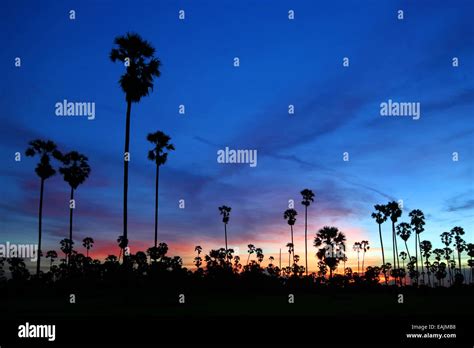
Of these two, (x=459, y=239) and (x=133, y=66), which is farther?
(x=459, y=239)

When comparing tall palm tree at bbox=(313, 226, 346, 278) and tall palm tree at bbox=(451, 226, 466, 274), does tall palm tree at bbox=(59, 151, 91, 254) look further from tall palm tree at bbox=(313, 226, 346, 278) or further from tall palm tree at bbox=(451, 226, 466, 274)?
tall palm tree at bbox=(451, 226, 466, 274)

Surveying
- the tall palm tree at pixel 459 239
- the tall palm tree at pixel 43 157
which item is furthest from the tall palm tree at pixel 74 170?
the tall palm tree at pixel 459 239

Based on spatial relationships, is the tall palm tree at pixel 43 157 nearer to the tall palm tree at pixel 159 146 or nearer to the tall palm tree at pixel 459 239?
the tall palm tree at pixel 159 146

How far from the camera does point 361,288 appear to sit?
109625mm

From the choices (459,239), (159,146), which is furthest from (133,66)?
(459,239)

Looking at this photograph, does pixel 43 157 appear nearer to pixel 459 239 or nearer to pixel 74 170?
pixel 74 170

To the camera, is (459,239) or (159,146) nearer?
(159,146)

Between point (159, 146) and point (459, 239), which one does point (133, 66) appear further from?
point (459, 239)

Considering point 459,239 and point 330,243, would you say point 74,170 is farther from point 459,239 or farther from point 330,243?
point 459,239

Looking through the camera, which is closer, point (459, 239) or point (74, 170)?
point (74, 170)

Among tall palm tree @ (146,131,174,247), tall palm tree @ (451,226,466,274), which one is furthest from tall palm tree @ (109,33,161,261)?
tall palm tree @ (451,226,466,274)

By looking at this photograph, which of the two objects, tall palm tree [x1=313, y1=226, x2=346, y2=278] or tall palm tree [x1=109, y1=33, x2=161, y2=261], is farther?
tall palm tree [x1=313, y1=226, x2=346, y2=278]

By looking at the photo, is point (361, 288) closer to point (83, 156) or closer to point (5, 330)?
point (83, 156)

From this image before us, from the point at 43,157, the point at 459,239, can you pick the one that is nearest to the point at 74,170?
the point at 43,157
